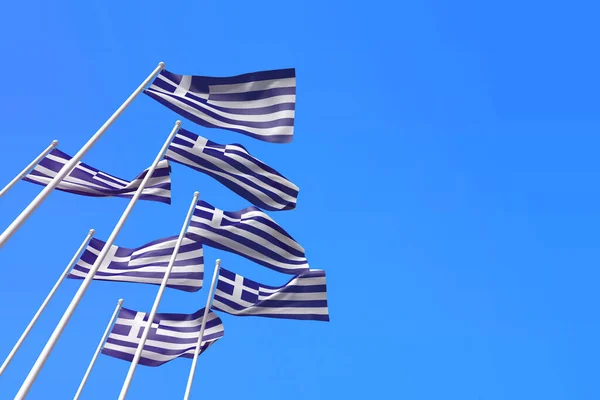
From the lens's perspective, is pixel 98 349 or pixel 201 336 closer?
pixel 201 336

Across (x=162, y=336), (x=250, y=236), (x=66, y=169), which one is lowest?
(x=66, y=169)

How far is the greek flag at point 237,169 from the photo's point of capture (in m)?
13.7

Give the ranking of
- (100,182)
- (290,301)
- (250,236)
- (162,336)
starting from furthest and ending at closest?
(162,336), (290,301), (250,236), (100,182)

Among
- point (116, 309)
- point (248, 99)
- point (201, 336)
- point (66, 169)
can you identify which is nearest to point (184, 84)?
point (248, 99)

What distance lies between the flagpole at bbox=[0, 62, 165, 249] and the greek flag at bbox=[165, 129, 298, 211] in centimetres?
173

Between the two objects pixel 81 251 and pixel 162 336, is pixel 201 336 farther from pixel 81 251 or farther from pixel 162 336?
pixel 81 251

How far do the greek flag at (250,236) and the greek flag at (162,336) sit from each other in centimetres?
238

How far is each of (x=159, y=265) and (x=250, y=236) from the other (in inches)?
89.6

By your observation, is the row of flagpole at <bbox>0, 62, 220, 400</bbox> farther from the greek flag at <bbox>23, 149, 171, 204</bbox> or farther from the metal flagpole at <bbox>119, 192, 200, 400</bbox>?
the greek flag at <bbox>23, 149, 171, 204</bbox>

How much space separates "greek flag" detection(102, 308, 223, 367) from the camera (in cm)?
1619

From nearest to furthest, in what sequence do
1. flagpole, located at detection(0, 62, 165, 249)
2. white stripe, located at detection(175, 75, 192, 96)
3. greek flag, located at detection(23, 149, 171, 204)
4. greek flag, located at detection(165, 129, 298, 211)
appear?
flagpole, located at detection(0, 62, 165, 249) < white stripe, located at detection(175, 75, 192, 96) < greek flag, located at detection(165, 129, 298, 211) < greek flag, located at detection(23, 149, 171, 204)

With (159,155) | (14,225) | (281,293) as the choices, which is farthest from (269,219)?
(14,225)

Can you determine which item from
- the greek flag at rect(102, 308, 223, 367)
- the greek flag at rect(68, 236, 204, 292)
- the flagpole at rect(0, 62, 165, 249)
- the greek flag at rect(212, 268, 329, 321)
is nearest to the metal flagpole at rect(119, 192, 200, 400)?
the greek flag at rect(68, 236, 204, 292)

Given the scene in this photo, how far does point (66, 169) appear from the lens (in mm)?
9477
